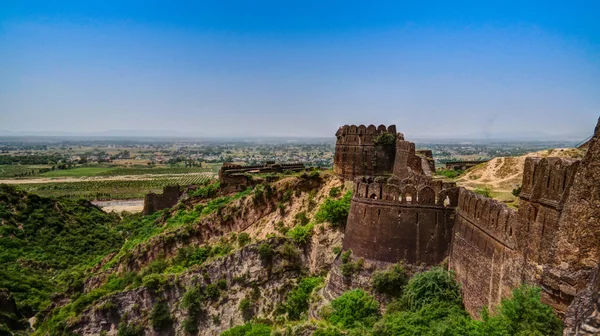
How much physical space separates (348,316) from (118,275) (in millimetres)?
25367

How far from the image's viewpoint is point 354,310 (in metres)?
22.6

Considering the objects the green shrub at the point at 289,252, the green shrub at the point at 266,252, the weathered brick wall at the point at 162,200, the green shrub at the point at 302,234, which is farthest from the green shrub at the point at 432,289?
the weathered brick wall at the point at 162,200

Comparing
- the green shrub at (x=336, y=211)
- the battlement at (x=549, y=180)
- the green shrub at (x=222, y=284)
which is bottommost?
the green shrub at (x=222, y=284)

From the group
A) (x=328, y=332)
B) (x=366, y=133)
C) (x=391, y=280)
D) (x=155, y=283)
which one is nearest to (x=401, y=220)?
(x=391, y=280)

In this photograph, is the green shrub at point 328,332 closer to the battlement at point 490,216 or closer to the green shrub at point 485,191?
the battlement at point 490,216

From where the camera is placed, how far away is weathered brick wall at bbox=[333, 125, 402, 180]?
1359 inches

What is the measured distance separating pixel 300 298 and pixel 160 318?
1086cm

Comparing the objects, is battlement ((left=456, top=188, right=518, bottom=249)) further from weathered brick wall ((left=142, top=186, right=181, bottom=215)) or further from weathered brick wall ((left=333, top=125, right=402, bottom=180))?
weathered brick wall ((left=142, top=186, right=181, bottom=215))

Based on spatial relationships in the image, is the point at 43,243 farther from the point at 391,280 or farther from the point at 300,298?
the point at 391,280

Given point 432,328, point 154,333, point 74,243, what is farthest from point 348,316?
point 74,243

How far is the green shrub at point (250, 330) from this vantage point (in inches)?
1042

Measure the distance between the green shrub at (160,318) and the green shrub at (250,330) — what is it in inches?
248

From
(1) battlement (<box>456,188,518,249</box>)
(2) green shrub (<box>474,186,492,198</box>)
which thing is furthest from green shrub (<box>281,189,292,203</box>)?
(1) battlement (<box>456,188,518,249</box>)

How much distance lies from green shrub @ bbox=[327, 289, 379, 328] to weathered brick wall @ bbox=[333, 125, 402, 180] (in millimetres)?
12630
